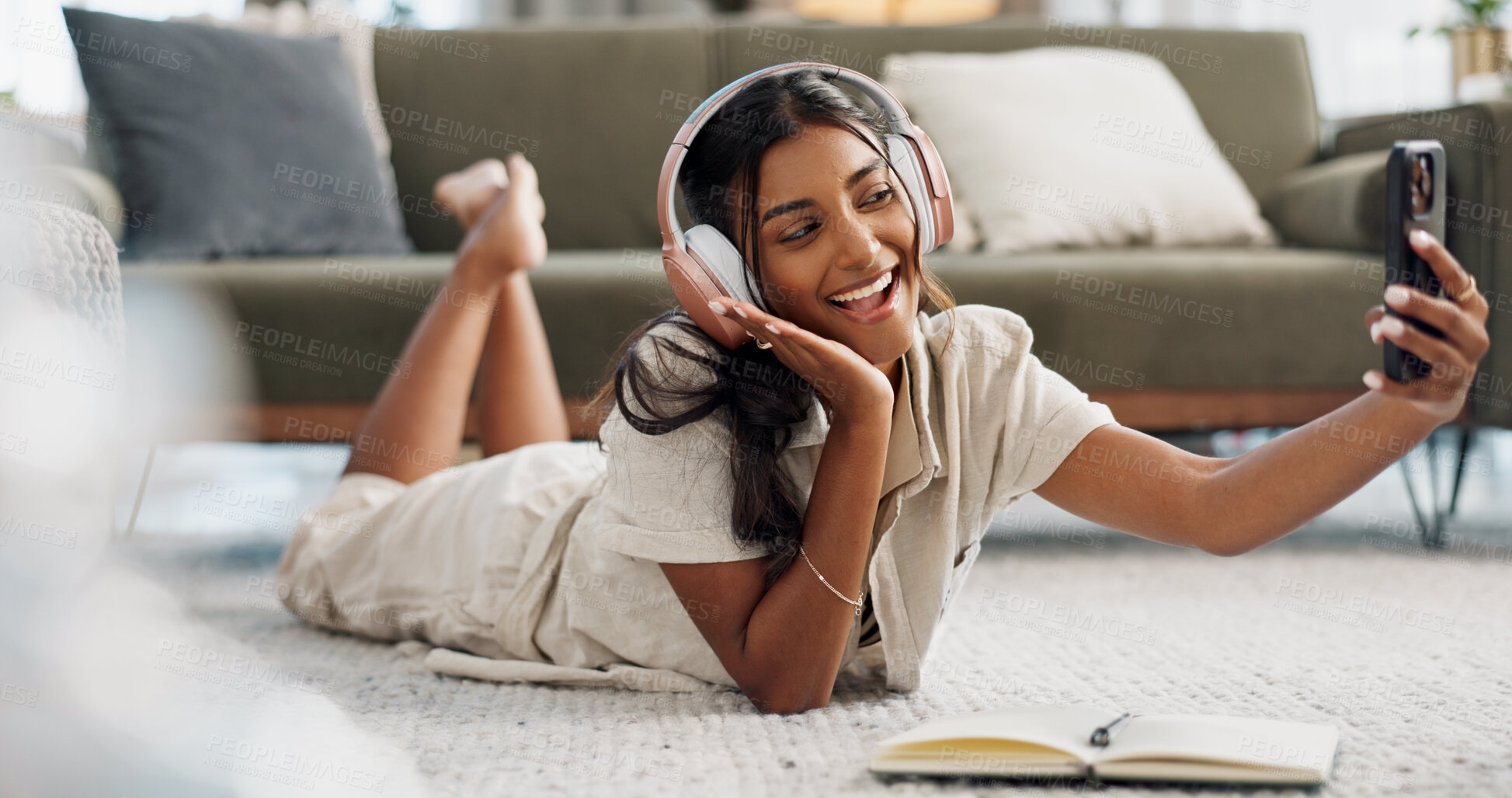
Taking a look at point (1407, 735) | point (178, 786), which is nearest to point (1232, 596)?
point (1407, 735)

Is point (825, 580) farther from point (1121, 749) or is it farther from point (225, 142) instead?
point (225, 142)

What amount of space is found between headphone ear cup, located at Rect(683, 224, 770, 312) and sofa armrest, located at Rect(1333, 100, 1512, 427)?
1.19m

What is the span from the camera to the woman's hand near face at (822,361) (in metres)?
0.74

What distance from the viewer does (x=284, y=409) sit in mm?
1551

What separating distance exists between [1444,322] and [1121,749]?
313 millimetres

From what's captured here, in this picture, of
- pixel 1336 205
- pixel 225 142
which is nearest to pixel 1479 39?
pixel 1336 205

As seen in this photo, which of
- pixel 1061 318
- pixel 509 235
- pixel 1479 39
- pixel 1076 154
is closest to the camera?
pixel 509 235

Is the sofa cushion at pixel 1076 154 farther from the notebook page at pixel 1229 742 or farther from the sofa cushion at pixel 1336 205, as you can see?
the notebook page at pixel 1229 742

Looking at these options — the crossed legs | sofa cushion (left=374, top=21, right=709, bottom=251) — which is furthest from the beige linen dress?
sofa cushion (left=374, top=21, right=709, bottom=251)

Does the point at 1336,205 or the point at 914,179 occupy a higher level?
the point at 914,179

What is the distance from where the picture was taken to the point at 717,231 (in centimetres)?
79

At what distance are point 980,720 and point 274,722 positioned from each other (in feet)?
1.63

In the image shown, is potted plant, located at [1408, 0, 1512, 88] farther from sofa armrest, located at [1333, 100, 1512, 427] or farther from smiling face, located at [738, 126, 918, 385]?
smiling face, located at [738, 126, 918, 385]

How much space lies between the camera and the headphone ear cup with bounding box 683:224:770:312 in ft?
2.54
